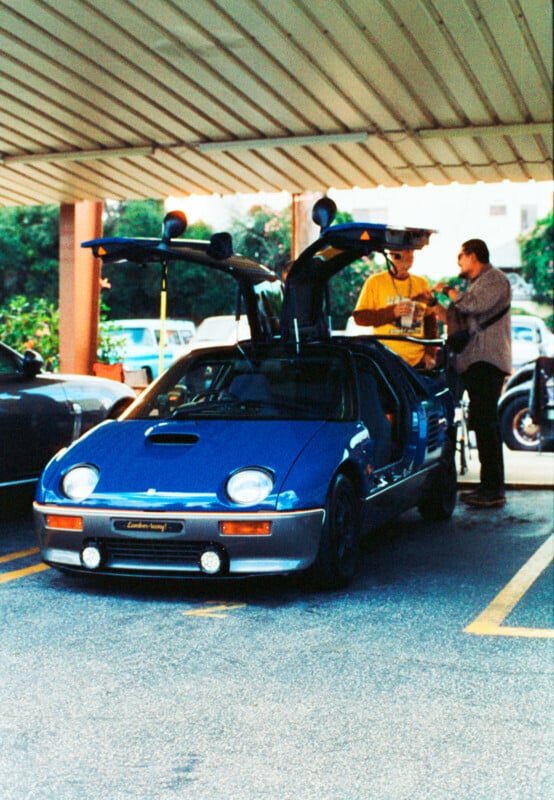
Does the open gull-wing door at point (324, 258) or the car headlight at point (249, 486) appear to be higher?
the open gull-wing door at point (324, 258)

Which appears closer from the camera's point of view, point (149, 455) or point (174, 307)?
point (149, 455)

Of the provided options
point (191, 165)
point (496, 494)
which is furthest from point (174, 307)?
point (496, 494)

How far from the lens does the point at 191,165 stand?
1194cm

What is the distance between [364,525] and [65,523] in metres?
1.64

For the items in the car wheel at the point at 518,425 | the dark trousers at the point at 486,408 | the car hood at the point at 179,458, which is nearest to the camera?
the car hood at the point at 179,458

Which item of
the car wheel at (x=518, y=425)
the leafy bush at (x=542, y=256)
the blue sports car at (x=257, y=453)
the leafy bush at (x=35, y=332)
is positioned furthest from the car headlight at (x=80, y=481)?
the leafy bush at (x=542, y=256)

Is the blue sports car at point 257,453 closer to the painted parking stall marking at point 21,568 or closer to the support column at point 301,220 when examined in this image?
→ the painted parking stall marking at point 21,568

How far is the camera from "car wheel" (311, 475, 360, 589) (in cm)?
592

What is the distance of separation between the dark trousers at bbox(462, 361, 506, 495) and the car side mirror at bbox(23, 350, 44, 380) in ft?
10.8

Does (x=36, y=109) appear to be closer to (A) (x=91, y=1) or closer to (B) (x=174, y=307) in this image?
(A) (x=91, y=1)

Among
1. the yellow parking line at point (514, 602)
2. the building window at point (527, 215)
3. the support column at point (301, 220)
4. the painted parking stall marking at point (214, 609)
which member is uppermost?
the building window at point (527, 215)

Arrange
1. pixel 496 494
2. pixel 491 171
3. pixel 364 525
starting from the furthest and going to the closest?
pixel 491 171 → pixel 496 494 → pixel 364 525

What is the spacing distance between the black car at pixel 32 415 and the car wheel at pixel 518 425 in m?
6.68

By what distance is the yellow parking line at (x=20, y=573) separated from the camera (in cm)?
661
